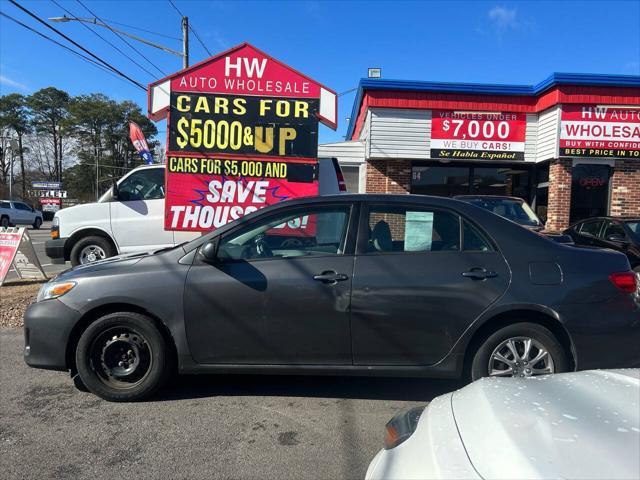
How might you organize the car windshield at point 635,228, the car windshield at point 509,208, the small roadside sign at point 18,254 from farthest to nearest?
the car windshield at point 509,208, the car windshield at point 635,228, the small roadside sign at point 18,254

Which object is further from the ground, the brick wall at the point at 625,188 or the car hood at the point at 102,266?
the brick wall at the point at 625,188

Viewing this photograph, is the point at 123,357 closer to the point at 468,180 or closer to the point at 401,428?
the point at 401,428

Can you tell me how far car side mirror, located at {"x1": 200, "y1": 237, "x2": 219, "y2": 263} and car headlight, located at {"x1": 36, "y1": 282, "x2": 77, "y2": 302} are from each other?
1.07 metres

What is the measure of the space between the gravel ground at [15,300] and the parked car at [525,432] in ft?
20.3

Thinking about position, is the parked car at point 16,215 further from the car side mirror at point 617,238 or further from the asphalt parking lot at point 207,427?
the car side mirror at point 617,238

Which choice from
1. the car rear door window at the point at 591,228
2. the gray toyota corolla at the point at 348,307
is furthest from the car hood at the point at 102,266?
the car rear door window at the point at 591,228

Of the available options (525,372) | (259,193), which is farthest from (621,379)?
(259,193)

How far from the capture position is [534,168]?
15.2 metres

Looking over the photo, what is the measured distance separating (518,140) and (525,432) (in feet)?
46.3

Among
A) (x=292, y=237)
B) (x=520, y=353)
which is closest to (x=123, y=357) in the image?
(x=292, y=237)

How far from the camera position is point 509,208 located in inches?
395

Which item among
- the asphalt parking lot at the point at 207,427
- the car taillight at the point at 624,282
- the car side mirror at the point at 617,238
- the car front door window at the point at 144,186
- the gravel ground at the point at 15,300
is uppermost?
the car front door window at the point at 144,186

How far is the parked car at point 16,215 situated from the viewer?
2980 centimetres

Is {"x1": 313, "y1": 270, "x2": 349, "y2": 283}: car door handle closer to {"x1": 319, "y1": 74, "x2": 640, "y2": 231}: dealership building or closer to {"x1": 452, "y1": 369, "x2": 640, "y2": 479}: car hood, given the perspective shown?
{"x1": 452, "y1": 369, "x2": 640, "y2": 479}: car hood
